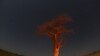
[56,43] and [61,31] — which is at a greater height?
[61,31]

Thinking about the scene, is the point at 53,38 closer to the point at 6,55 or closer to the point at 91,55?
the point at 91,55

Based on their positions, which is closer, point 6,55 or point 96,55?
point 96,55

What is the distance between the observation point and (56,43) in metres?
21.7

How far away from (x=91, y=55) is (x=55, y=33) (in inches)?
191

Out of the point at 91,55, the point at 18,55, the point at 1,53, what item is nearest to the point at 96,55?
the point at 91,55

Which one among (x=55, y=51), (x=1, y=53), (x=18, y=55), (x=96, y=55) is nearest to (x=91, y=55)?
(x=96, y=55)

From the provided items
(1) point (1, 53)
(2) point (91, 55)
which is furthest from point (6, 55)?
(2) point (91, 55)

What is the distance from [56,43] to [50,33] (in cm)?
136

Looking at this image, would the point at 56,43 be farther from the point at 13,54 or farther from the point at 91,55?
the point at 13,54

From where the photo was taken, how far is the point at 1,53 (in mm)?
22656

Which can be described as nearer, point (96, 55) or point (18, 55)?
point (96, 55)

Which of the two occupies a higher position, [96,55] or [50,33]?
[50,33]

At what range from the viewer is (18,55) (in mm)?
23281

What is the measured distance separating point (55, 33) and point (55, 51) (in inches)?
83.0
